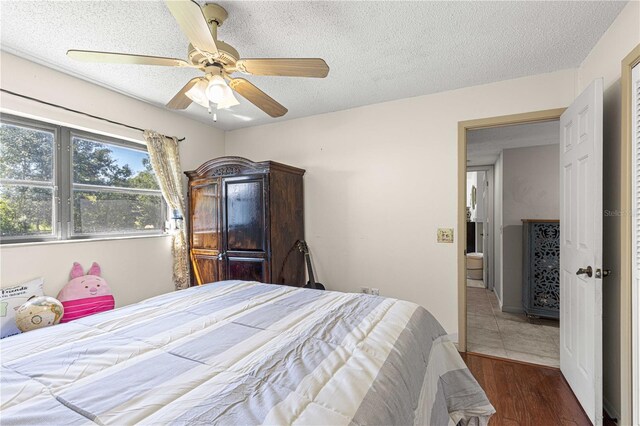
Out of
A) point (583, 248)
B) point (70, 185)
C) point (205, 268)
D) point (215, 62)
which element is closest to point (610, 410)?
point (583, 248)

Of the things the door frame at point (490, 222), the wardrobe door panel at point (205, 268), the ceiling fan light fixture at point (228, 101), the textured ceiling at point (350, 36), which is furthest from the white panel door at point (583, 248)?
the wardrobe door panel at point (205, 268)

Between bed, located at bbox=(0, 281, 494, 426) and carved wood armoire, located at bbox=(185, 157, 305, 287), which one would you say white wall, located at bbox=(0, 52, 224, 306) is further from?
bed, located at bbox=(0, 281, 494, 426)

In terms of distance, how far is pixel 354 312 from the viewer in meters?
1.46

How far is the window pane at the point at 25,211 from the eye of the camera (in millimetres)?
2049

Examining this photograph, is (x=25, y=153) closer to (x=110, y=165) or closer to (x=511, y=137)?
(x=110, y=165)

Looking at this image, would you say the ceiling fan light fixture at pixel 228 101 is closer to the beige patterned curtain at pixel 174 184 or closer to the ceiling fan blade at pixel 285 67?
the ceiling fan blade at pixel 285 67

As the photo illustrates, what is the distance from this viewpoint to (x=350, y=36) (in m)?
1.86

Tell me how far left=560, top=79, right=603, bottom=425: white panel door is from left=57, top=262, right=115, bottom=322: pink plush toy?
354cm


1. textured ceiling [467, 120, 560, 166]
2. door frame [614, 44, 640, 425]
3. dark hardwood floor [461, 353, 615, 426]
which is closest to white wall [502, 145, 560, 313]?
textured ceiling [467, 120, 560, 166]

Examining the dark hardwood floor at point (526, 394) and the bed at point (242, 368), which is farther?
the dark hardwood floor at point (526, 394)

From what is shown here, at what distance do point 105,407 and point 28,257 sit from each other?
209 cm

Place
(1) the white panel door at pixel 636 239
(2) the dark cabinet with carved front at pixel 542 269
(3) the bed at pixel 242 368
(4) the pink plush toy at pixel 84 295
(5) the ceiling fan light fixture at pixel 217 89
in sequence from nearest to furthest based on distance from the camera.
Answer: (3) the bed at pixel 242 368, (1) the white panel door at pixel 636 239, (5) the ceiling fan light fixture at pixel 217 89, (4) the pink plush toy at pixel 84 295, (2) the dark cabinet with carved front at pixel 542 269

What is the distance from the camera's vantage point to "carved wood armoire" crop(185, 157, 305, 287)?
2859 millimetres

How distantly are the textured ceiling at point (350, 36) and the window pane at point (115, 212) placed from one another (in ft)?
3.39
